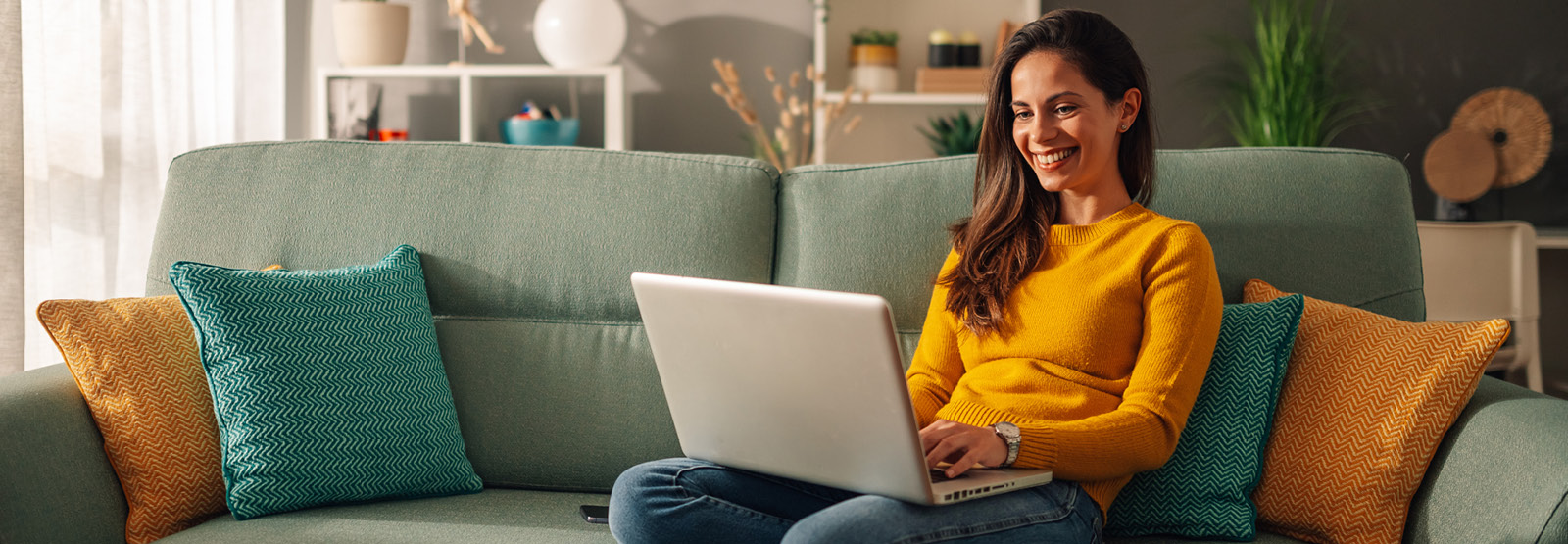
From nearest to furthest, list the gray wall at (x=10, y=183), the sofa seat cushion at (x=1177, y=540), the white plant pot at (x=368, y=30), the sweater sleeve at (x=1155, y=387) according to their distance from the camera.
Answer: the sweater sleeve at (x=1155, y=387) < the sofa seat cushion at (x=1177, y=540) < the gray wall at (x=10, y=183) < the white plant pot at (x=368, y=30)

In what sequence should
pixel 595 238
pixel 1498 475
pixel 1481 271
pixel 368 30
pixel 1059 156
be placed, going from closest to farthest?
pixel 1498 475 → pixel 1059 156 → pixel 595 238 → pixel 1481 271 → pixel 368 30

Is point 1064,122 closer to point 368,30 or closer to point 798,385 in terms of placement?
point 798,385

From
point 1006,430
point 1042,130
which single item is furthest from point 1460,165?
point 1006,430

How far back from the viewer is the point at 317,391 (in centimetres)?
151

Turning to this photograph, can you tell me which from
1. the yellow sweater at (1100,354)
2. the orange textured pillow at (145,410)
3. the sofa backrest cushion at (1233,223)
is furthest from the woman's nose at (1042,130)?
the orange textured pillow at (145,410)

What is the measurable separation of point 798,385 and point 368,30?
259 cm

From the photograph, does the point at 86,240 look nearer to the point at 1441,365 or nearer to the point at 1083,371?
the point at 1083,371

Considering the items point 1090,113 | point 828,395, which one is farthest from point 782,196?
point 828,395

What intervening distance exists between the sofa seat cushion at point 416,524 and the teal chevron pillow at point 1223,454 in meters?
0.71

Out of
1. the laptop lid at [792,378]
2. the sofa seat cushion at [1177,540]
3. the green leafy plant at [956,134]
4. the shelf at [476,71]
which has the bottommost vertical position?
the sofa seat cushion at [1177,540]

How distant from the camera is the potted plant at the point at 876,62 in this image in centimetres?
337

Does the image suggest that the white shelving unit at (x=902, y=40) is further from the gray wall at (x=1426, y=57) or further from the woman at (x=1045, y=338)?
the woman at (x=1045, y=338)

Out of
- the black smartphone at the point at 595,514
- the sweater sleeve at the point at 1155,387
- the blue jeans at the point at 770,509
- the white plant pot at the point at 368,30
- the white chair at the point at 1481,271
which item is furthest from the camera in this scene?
the white plant pot at the point at 368,30

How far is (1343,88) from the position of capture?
11.7 feet
